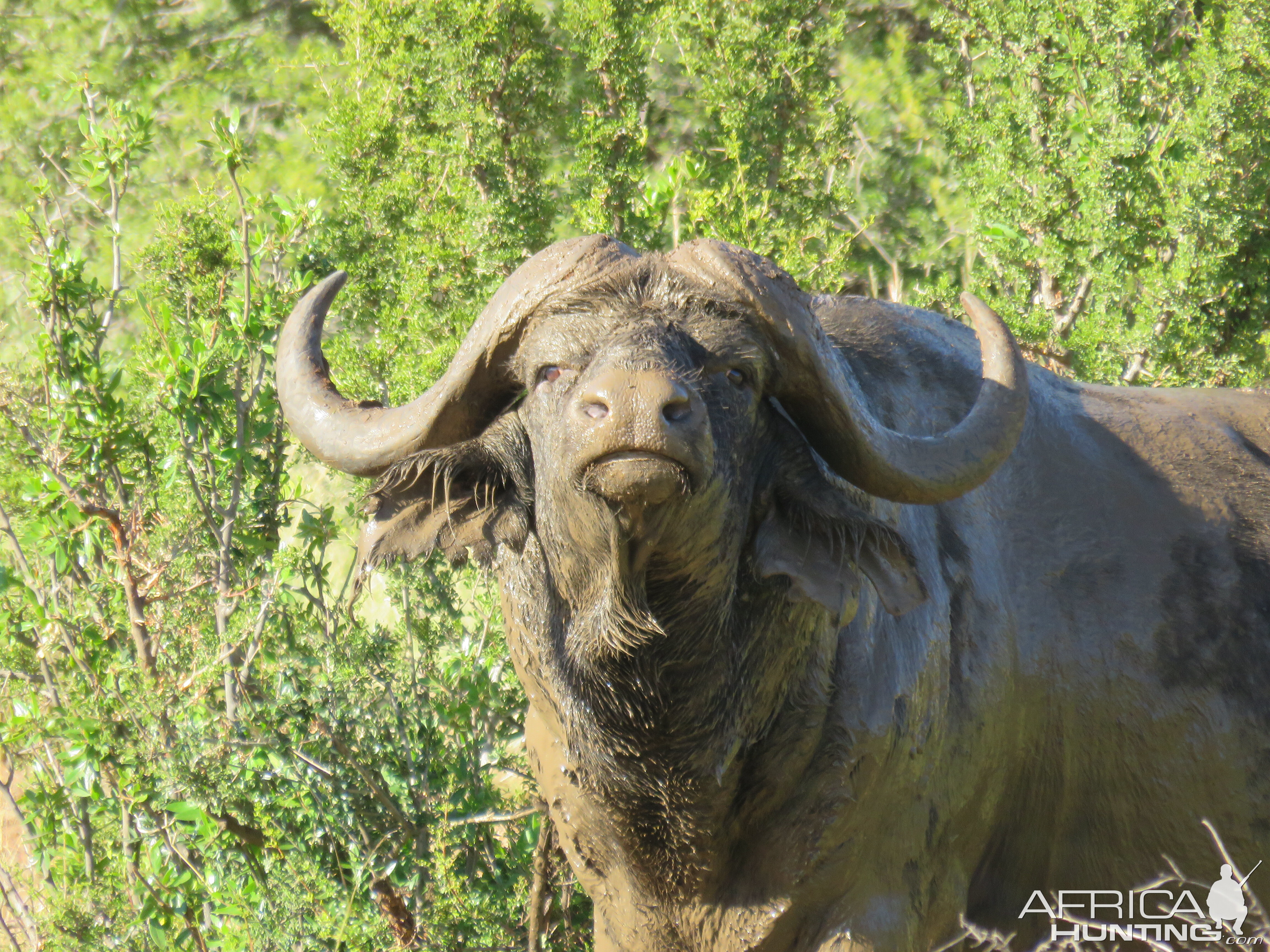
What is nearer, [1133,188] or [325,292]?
[325,292]

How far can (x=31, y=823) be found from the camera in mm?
5938

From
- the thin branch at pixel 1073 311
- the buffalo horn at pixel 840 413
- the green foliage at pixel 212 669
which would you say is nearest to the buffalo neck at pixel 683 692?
the buffalo horn at pixel 840 413

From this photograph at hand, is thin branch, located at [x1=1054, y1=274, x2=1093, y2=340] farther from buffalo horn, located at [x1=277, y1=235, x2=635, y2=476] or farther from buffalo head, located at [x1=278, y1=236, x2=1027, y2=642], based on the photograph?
buffalo horn, located at [x1=277, y1=235, x2=635, y2=476]

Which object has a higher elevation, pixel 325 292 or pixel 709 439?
pixel 325 292

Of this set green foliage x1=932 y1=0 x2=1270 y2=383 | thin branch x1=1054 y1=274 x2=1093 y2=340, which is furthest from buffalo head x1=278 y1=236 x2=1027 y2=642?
thin branch x1=1054 y1=274 x2=1093 y2=340

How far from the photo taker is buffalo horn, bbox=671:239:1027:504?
3488 mm

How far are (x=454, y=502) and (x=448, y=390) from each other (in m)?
0.30

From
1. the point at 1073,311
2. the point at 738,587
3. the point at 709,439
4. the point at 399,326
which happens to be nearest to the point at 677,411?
the point at 709,439

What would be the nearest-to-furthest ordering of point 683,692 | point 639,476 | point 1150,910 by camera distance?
point 639,476, point 683,692, point 1150,910

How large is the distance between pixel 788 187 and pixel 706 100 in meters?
0.79

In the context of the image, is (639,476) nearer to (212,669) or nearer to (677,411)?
(677,411)

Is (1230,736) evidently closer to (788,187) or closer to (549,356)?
(549,356)

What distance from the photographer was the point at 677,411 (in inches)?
120

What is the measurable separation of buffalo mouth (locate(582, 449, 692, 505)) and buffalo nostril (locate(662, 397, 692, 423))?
86 millimetres
